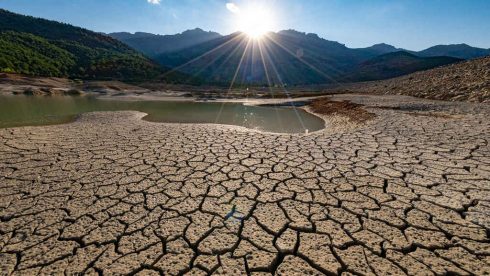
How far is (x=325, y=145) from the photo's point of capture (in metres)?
5.83

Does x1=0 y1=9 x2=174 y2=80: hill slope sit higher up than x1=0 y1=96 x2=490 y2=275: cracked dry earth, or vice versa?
x1=0 y1=9 x2=174 y2=80: hill slope

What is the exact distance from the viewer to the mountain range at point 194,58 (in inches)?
1730

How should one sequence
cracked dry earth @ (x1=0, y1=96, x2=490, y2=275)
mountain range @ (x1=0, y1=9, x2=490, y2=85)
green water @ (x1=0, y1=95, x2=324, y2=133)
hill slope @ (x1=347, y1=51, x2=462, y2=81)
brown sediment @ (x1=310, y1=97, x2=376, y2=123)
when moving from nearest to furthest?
cracked dry earth @ (x1=0, y1=96, x2=490, y2=275) < brown sediment @ (x1=310, y1=97, x2=376, y2=123) < green water @ (x1=0, y1=95, x2=324, y2=133) < mountain range @ (x1=0, y1=9, x2=490, y2=85) < hill slope @ (x1=347, y1=51, x2=462, y2=81)

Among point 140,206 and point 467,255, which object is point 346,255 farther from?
point 140,206

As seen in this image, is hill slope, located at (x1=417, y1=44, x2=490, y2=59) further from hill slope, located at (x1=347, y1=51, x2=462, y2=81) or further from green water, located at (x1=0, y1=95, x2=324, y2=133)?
green water, located at (x1=0, y1=95, x2=324, y2=133)

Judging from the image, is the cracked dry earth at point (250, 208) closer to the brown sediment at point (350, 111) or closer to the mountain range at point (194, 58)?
the brown sediment at point (350, 111)

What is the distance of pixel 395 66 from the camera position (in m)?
60.7

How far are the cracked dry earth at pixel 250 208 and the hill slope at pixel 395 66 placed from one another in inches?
2205

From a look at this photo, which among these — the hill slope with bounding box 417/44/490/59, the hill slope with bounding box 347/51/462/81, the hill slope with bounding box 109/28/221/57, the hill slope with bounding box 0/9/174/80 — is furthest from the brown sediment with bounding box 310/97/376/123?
the hill slope with bounding box 417/44/490/59

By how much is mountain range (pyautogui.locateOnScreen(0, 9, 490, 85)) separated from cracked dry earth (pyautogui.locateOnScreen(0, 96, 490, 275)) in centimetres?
4179

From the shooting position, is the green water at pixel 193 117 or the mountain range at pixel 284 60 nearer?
the green water at pixel 193 117

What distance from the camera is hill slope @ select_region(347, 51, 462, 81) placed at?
182ft

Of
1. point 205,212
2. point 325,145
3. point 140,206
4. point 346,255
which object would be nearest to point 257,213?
point 205,212

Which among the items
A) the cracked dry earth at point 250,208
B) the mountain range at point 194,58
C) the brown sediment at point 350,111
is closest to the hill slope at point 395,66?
the mountain range at point 194,58
